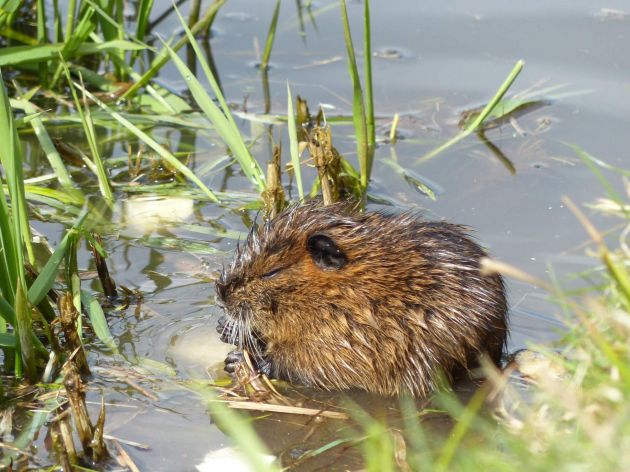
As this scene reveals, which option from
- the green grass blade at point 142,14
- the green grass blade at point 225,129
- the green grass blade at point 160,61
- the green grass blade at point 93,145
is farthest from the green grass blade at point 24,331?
the green grass blade at point 142,14

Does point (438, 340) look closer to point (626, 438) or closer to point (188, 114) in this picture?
point (626, 438)

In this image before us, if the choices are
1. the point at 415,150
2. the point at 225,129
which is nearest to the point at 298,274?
the point at 225,129

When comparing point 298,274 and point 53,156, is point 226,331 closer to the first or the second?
point 298,274

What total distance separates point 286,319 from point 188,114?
7.26 feet

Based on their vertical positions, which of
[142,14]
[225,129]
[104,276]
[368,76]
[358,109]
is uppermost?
[142,14]

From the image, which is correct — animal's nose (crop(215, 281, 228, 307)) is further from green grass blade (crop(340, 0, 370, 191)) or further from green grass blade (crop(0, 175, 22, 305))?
green grass blade (crop(340, 0, 370, 191))

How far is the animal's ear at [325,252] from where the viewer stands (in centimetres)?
420

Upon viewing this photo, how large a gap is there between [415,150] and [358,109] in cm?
101

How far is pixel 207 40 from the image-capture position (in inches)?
282

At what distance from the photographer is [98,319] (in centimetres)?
418

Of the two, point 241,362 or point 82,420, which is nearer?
point 82,420

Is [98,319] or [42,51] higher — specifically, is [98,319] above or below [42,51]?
below

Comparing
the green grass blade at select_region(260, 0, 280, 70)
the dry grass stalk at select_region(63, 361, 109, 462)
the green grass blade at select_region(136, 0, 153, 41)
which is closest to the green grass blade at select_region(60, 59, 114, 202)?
the green grass blade at select_region(136, 0, 153, 41)

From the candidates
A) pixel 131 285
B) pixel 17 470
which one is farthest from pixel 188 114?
pixel 17 470
